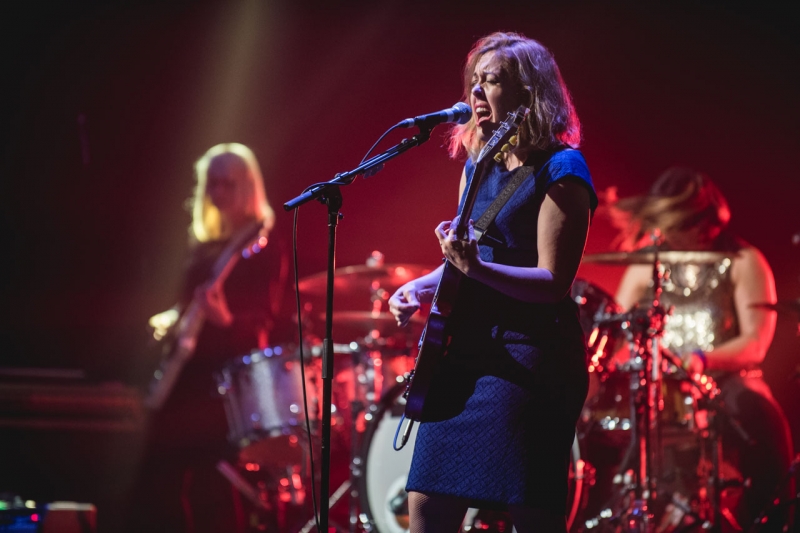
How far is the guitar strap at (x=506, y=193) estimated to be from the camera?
2252 mm

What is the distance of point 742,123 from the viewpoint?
17.8 feet

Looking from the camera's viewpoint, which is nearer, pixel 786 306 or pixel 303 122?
pixel 786 306

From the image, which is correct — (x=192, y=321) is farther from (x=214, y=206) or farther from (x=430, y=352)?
(x=430, y=352)

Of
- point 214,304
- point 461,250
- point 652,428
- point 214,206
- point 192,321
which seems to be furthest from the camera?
point 214,206

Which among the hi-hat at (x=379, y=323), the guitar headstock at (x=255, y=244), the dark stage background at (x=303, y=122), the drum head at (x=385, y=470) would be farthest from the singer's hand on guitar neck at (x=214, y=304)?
the drum head at (x=385, y=470)

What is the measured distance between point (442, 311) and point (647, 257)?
252 centimetres

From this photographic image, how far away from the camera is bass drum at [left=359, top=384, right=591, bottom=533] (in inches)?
172

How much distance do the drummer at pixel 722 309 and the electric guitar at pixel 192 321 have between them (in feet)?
7.67

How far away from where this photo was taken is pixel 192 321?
531 cm

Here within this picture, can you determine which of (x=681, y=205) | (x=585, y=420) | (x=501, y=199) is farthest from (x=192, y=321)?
(x=501, y=199)

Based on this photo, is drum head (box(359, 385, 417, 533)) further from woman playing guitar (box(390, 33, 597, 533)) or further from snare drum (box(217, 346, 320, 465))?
woman playing guitar (box(390, 33, 597, 533))

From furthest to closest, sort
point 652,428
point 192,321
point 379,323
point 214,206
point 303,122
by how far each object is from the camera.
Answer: point 303,122 → point 214,206 → point 192,321 → point 379,323 → point 652,428

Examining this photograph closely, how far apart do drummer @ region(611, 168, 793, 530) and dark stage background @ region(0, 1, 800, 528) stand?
591 mm

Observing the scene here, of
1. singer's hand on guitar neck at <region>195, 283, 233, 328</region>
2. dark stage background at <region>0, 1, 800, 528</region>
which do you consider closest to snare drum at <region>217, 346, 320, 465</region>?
singer's hand on guitar neck at <region>195, 283, 233, 328</region>
